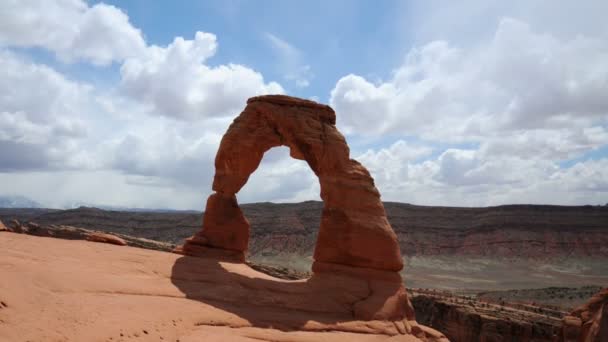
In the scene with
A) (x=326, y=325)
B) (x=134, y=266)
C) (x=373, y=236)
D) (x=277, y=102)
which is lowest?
(x=326, y=325)

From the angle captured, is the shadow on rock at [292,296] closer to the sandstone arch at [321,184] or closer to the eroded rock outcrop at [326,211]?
the eroded rock outcrop at [326,211]

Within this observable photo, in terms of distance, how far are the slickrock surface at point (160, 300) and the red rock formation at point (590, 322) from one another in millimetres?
4201

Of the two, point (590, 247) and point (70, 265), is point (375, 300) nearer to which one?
point (70, 265)

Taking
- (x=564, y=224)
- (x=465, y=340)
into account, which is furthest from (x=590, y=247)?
(x=465, y=340)

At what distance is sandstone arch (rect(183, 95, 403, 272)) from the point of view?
14.0 m

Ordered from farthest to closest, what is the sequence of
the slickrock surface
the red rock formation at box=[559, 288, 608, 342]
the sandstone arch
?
the sandstone arch, the red rock formation at box=[559, 288, 608, 342], the slickrock surface

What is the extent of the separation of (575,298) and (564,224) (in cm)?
4081

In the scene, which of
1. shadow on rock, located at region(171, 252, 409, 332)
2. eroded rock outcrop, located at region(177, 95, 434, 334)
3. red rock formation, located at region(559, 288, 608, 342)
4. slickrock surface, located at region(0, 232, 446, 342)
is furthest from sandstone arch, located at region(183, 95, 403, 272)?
red rock formation, located at region(559, 288, 608, 342)

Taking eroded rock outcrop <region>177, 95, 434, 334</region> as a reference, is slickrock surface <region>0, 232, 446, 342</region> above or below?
below

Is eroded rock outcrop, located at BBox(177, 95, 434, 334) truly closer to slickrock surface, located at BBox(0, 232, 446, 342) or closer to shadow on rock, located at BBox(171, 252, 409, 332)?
shadow on rock, located at BBox(171, 252, 409, 332)

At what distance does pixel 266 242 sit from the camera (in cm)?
6800

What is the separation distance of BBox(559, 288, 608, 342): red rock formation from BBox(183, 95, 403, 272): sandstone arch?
545cm

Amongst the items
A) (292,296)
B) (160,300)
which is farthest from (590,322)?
(160,300)

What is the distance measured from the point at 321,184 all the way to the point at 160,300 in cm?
672
